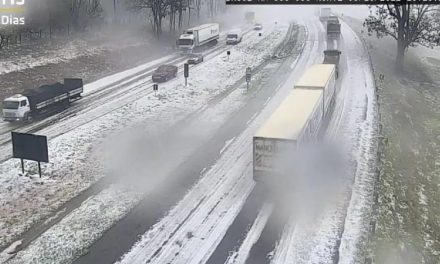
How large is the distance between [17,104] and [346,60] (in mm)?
38000

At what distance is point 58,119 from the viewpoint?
116 ft

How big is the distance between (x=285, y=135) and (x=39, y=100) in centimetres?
2207

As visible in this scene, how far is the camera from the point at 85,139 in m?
30.9

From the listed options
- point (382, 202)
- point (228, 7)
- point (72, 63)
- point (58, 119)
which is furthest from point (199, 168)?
point (228, 7)

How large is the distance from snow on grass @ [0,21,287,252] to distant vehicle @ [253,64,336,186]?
913cm

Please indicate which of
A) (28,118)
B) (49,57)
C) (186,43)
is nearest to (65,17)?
(49,57)

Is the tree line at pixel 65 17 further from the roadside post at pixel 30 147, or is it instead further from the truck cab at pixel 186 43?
the roadside post at pixel 30 147

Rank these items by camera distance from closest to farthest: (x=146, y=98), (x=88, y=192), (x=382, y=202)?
(x=382, y=202)
(x=88, y=192)
(x=146, y=98)

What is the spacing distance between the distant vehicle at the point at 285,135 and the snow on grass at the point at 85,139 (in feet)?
29.9

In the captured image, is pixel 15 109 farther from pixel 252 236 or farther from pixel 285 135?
pixel 252 236

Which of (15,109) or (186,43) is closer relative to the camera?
(15,109)

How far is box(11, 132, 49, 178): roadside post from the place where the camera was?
24438mm

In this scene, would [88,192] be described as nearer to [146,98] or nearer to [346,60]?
[146,98]

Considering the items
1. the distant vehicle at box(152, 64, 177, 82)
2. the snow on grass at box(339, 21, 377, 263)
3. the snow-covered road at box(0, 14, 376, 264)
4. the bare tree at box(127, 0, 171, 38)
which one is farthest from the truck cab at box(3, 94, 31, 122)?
the bare tree at box(127, 0, 171, 38)
